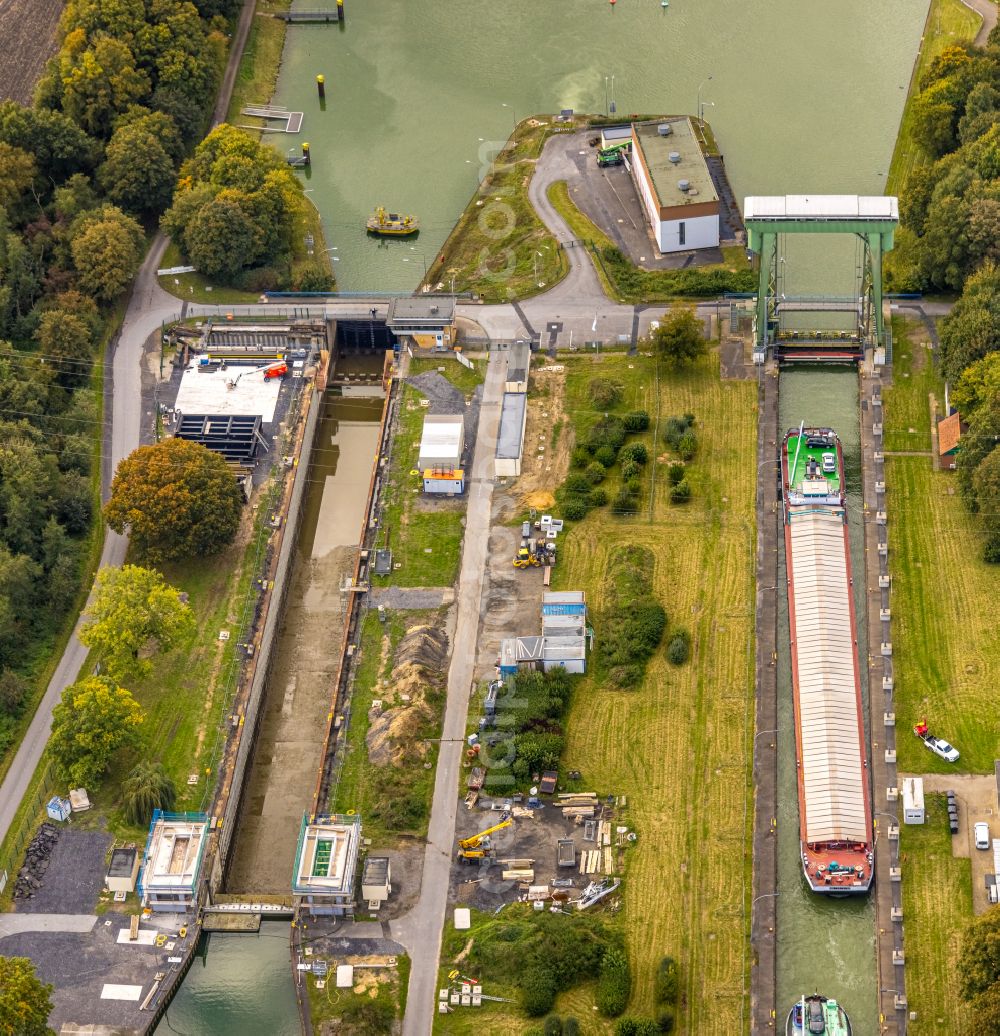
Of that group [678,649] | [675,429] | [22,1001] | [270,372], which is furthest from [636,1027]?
[270,372]

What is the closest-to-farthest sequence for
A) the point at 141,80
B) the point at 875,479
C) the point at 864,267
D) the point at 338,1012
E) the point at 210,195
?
the point at 338,1012 → the point at 875,479 → the point at 864,267 → the point at 210,195 → the point at 141,80

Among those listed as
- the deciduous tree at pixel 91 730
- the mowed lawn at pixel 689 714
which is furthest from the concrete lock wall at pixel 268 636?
the mowed lawn at pixel 689 714

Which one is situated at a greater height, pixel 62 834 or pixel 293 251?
pixel 293 251

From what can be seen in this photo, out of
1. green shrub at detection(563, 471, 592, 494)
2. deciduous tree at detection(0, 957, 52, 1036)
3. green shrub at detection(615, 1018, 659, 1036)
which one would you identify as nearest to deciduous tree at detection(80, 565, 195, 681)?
deciduous tree at detection(0, 957, 52, 1036)

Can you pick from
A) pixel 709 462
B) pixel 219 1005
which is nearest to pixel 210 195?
pixel 709 462

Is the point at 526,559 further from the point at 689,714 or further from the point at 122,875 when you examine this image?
the point at 122,875

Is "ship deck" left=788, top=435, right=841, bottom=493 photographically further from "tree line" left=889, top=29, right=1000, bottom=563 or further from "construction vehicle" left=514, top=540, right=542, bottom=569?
"construction vehicle" left=514, top=540, right=542, bottom=569

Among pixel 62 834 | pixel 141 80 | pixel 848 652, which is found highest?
pixel 141 80

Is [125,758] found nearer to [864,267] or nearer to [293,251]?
[293,251]
